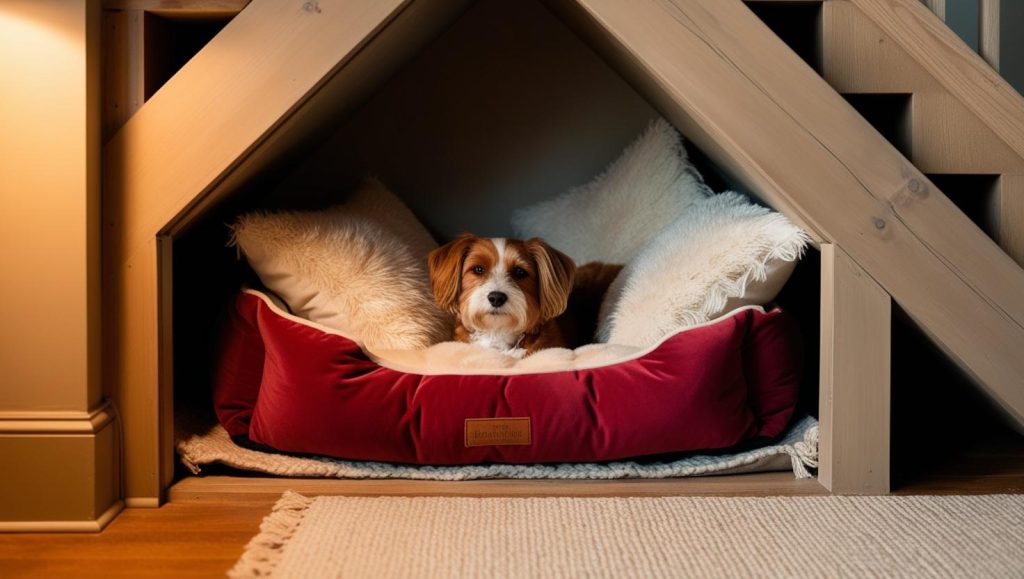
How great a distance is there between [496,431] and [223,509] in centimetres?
56

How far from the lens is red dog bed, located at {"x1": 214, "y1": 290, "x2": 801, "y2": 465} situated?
6.51 feet

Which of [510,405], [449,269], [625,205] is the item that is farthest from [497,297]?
[625,205]

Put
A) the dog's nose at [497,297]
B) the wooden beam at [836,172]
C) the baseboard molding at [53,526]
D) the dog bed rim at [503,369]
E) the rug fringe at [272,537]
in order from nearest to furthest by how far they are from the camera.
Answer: the rug fringe at [272,537], the baseboard molding at [53,526], the wooden beam at [836,172], the dog bed rim at [503,369], the dog's nose at [497,297]

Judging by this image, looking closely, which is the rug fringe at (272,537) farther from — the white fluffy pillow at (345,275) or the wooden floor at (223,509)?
the white fluffy pillow at (345,275)

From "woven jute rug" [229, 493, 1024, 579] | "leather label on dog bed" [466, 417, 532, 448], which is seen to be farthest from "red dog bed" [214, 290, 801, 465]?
"woven jute rug" [229, 493, 1024, 579]

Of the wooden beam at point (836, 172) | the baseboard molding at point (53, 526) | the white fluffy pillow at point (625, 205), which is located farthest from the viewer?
the white fluffy pillow at point (625, 205)

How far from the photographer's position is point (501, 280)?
→ 7.40ft

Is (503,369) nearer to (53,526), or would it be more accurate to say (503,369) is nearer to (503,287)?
(503,287)

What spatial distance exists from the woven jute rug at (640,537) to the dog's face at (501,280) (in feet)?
1.63

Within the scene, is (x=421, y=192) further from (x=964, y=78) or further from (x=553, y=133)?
(x=964, y=78)

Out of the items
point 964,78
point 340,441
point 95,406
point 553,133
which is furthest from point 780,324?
point 95,406

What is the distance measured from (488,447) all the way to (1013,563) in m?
0.97

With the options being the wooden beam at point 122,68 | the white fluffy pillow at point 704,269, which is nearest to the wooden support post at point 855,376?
the white fluffy pillow at point 704,269

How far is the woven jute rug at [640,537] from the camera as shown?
1586 millimetres
